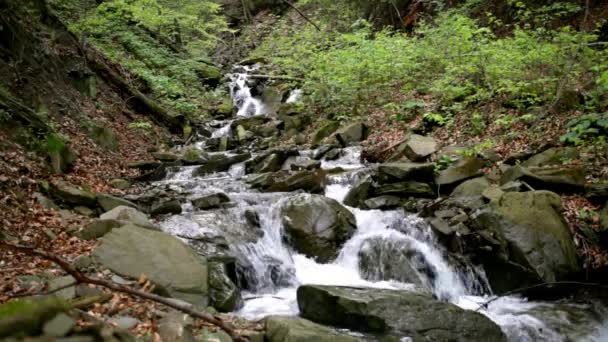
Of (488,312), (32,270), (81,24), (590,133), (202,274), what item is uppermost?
(81,24)

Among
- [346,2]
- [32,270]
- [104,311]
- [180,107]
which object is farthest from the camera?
[346,2]

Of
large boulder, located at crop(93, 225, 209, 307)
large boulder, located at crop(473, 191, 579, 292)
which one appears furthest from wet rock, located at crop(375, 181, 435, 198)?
large boulder, located at crop(93, 225, 209, 307)

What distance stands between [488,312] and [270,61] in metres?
21.9

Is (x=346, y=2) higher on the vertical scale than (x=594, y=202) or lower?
higher

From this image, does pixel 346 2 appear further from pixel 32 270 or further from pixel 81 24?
pixel 32 270

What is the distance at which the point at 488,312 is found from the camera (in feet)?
20.1

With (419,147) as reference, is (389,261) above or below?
below

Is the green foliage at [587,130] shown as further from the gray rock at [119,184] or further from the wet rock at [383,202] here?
the gray rock at [119,184]

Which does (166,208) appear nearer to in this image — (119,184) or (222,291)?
(119,184)

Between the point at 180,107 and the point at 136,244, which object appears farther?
the point at 180,107

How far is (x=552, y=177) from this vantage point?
737cm

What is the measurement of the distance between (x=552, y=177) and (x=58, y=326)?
310 inches

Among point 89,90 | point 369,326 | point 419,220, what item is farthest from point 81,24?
point 369,326

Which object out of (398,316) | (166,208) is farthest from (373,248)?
(166,208)
